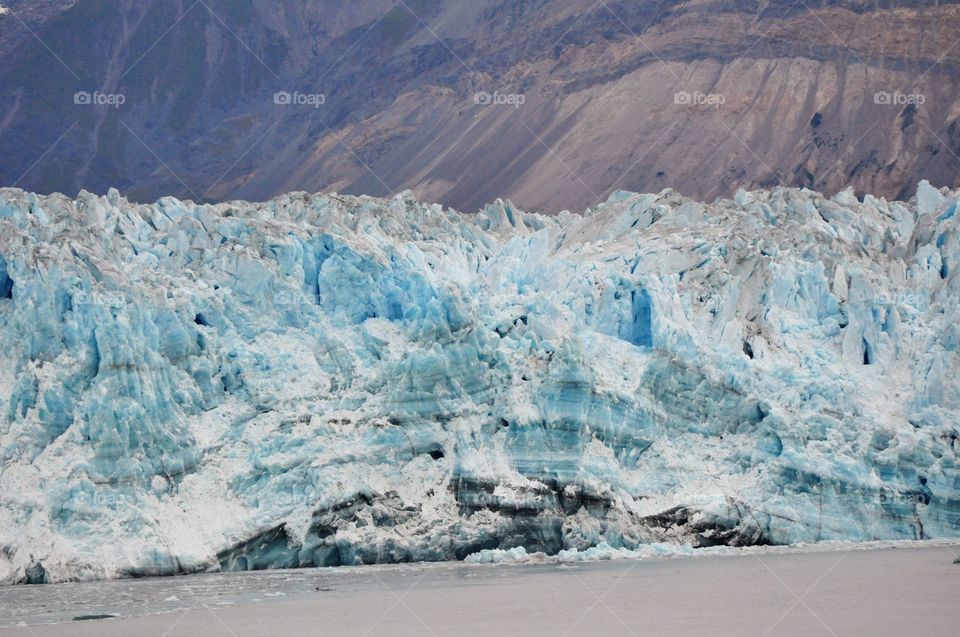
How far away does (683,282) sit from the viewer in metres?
29.5

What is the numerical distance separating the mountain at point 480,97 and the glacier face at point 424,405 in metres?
56.6

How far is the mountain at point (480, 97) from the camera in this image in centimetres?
8919

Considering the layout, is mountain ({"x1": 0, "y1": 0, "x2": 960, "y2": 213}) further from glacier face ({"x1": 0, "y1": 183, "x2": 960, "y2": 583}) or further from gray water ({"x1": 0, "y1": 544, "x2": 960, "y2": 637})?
gray water ({"x1": 0, "y1": 544, "x2": 960, "y2": 637})

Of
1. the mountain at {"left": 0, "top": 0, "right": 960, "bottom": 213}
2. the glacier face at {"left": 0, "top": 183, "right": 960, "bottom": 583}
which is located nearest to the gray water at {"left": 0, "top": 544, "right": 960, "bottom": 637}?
the glacier face at {"left": 0, "top": 183, "right": 960, "bottom": 583}

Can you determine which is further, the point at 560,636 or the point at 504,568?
the point at 504,568

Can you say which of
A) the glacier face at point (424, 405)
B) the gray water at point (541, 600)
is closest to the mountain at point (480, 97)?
the glacier face at point (424, 405)

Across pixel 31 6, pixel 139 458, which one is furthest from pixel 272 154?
pixel 139 458

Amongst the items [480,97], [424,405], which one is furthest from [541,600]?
[480,97]

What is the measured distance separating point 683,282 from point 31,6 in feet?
383

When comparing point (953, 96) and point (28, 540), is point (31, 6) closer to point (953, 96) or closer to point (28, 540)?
point (953, 96)

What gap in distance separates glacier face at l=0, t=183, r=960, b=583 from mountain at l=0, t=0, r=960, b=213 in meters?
56.6

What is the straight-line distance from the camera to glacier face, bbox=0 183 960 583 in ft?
74.0

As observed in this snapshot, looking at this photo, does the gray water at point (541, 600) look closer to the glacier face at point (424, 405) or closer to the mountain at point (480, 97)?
the glacier face at point (424, 405)

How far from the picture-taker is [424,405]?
78.9 ft
